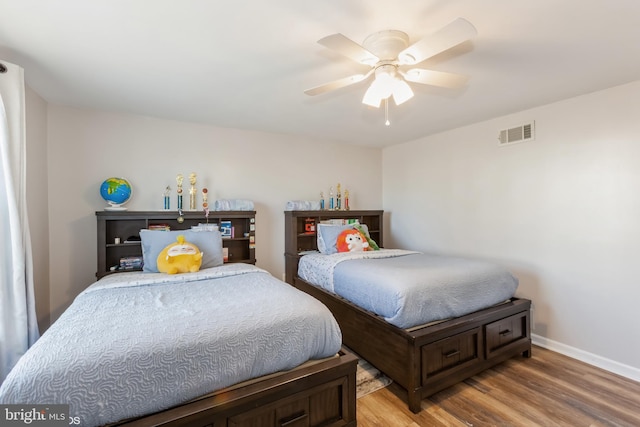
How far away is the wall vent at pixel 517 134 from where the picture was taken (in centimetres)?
290

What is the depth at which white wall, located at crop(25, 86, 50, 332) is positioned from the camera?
2.36 m

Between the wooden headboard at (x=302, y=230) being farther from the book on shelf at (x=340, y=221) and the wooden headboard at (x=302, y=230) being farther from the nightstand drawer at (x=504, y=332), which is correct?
the nightstand drawer at (x=504, y=332)

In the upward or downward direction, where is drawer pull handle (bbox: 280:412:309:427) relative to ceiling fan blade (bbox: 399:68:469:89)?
downward

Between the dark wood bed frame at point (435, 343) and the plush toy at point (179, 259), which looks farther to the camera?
the plush toy at point (179, 259)

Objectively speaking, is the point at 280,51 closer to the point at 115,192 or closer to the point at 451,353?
the point at 115,192

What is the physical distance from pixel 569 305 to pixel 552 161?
1.35m

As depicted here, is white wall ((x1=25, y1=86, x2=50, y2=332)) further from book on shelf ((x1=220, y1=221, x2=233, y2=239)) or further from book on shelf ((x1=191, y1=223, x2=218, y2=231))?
book on shelf ((x1=220, y1=221, x2=233, y2=239))

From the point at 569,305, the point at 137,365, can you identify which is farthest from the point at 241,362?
the point at 569,305

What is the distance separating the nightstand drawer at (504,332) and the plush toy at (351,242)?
1512 mm

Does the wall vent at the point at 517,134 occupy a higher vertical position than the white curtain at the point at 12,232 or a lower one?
higher

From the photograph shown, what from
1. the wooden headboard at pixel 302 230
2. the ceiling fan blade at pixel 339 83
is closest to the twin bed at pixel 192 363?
the ceiling fan blade at pixel 339 83

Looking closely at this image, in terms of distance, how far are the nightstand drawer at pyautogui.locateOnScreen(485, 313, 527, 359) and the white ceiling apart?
1.94 meters

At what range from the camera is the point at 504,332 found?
2.42 meters

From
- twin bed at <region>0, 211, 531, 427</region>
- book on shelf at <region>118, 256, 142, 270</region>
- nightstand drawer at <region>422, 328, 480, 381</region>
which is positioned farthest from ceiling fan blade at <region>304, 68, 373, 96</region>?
book on shelf at <region>118, 256, 142, 270</region>
